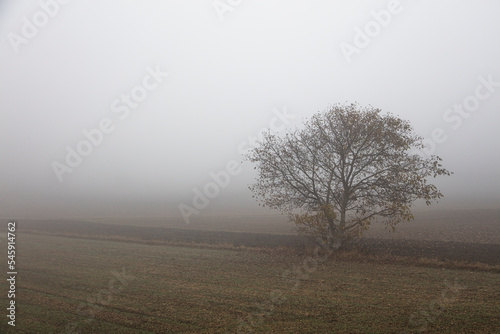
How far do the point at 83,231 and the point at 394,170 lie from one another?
4126 centimetres

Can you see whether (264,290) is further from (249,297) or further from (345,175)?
(345,175)

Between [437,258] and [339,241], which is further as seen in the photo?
[339,241]

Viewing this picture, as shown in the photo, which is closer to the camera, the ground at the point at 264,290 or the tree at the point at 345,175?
the ground at the point at 264,290

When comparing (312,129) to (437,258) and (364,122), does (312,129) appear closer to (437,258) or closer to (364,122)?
(364,122)

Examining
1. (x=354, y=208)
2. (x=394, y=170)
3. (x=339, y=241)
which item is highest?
(x=394, y=170)

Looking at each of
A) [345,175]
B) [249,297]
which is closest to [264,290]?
[249,297]

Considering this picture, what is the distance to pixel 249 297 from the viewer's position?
49.8 feet

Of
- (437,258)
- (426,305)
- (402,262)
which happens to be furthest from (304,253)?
(426,305)

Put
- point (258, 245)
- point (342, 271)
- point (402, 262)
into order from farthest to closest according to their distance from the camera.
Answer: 1. point (258, 245)
2. point (402, 262)
3. point (342, 271)

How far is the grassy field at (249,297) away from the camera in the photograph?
11.7 m

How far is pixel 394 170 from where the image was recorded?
25.7 meters

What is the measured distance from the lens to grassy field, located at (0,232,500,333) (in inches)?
459

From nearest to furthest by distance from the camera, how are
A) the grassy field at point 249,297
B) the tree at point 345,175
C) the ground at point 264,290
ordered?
the grassy field at point 249,297
the ground at point 264,290
the tree at point 345,175

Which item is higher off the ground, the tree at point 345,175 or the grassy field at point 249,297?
the tree at point 345,175
